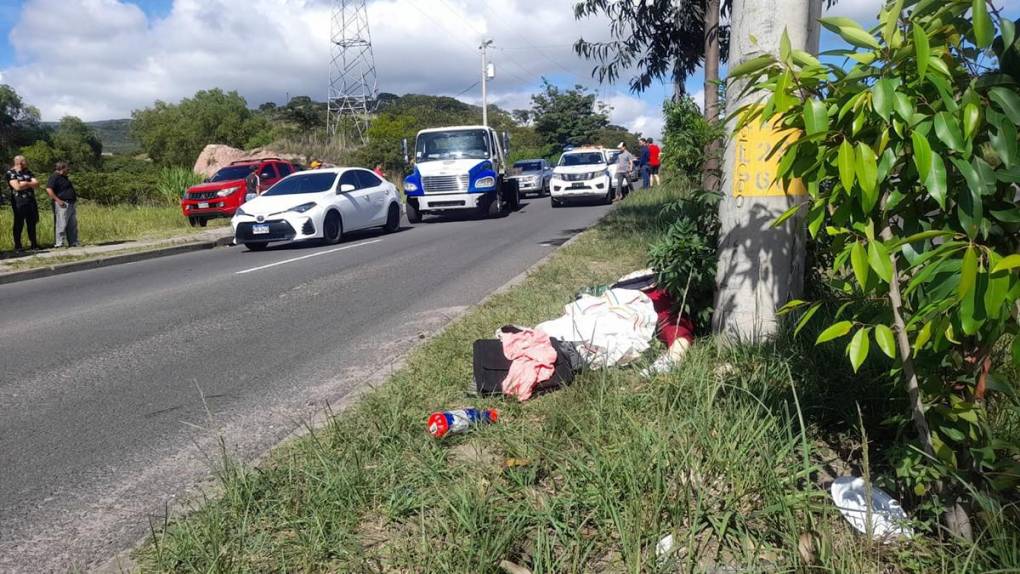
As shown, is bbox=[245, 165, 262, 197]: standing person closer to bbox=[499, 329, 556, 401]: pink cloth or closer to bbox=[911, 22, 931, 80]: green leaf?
bbox=[499, 329, 556, 401]: pink cloth

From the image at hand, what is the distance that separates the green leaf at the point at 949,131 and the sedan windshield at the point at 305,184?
14.5m

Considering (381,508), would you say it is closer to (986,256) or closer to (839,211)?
(839,211)

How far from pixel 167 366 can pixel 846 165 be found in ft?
17.5

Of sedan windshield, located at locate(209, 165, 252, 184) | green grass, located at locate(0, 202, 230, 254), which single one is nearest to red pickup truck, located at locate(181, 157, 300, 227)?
sedan windshield, located at locate(209, 165, 252, 184)

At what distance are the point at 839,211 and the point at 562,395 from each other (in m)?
1.91

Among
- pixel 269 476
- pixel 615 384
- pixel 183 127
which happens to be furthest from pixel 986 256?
pixel 183 127

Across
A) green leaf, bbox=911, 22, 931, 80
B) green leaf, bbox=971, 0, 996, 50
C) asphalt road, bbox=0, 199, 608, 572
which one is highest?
green leaf, bbox=971, 0, 996, 50

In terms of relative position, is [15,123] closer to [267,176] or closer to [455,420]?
[267,176]

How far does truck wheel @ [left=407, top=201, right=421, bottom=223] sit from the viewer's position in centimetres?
2030

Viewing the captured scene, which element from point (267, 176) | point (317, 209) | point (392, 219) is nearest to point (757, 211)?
point (317, 209)

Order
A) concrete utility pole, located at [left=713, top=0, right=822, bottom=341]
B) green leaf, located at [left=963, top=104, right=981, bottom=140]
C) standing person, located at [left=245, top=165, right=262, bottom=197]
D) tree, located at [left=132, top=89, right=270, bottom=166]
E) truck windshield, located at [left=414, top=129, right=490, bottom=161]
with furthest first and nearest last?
1. tree, located at [left=132, top=89, right=270, bottom=166]
2. standing person, located at [left=245, top=165, right=262, bottom=197]
3. truck windshield, located at [left=414, top=129, right=490, bottom=161]
4. concrete utility pole, located at [left=713, top=0, right=822, bottom=341]
5. green leaf, located at [left=963, top=104, right=981, bottom=140]

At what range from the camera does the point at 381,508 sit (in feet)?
8.90

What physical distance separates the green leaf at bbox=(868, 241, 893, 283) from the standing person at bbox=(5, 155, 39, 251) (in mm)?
15987

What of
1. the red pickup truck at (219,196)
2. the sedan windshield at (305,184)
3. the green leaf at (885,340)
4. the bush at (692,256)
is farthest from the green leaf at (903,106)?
the red pickup truck at (219,196)
